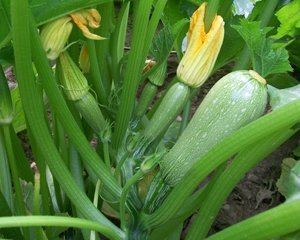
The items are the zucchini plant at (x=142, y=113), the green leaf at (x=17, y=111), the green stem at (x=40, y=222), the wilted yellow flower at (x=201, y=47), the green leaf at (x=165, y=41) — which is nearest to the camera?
the green stem at (x=40, y=222)

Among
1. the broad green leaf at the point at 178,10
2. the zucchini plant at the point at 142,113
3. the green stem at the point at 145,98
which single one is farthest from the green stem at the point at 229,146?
the broad green leaf at the point at 178,10

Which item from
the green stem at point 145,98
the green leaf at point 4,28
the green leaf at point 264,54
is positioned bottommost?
the green stem at point 145,98

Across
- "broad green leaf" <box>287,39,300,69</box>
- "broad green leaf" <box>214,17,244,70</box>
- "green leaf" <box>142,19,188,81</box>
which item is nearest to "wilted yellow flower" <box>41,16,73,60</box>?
"green leaf" <box>142,19,188,81</box>

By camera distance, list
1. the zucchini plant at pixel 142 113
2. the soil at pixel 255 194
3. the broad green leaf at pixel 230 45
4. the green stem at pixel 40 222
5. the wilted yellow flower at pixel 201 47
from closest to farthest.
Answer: the green stem at pixel 40 222, the zucchini plant at pixel 142 113, the wilted yellow flower at pixel 201 47, the broad green leaf at pixel 230 45, the soil at pixel 255 194

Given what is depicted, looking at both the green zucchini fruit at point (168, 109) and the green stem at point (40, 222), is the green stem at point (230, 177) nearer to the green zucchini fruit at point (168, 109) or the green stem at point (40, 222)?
the green zucchini fruit at point (168, 109)

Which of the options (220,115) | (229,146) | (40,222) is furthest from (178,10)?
(40,222)

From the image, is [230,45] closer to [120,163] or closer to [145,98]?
[145,98]

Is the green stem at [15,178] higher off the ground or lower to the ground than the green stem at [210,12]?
lower

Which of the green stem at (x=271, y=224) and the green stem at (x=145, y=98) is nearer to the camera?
the green stem at (x=271, y=224)
